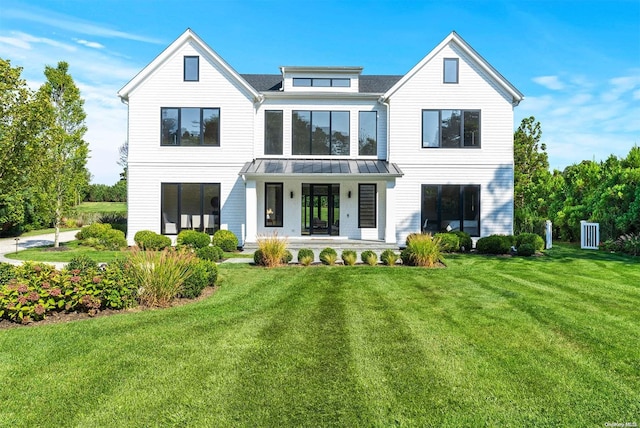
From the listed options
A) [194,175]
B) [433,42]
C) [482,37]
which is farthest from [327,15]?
[194,175]

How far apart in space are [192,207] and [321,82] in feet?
28.1

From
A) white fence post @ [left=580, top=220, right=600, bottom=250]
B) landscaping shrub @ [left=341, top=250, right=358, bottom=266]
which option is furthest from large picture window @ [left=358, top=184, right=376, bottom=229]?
white fence post @ [left=580, top=220, right=600, bottom=250]

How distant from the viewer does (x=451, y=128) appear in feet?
59.1

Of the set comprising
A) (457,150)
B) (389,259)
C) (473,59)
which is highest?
(473,59)

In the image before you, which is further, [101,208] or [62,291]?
[101,208]

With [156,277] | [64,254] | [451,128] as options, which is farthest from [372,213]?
[64,254]

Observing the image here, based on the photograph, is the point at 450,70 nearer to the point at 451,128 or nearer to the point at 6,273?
the point at 451,128

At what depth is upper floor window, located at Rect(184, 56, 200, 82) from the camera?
1764 cm

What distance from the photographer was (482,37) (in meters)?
18.7

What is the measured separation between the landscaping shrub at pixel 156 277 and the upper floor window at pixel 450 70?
49.7ft

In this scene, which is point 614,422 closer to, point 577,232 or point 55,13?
point 55,13

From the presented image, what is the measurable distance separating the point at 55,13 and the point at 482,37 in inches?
705

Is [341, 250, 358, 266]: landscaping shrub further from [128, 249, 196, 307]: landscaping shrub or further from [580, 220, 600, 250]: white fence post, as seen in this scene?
[580, 220, 600, 250]: white fence post

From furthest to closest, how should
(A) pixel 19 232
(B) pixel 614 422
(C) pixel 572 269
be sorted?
(A) pixel 19 232 → (C) pixel 572 269 → (B) pixel 614 422
